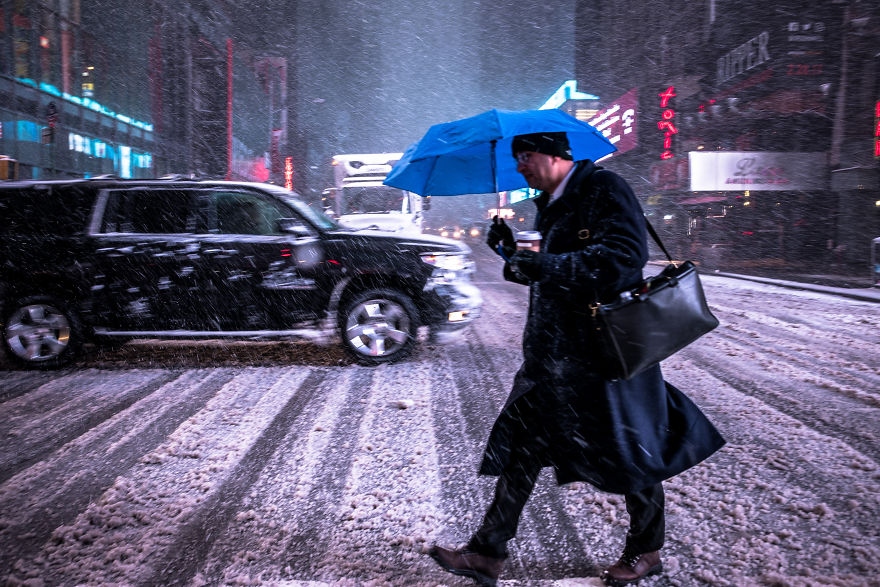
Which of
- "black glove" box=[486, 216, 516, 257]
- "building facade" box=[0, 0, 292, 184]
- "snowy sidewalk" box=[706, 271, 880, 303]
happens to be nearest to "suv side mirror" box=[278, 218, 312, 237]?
"black glove" box=[486, 216, 516, 257]

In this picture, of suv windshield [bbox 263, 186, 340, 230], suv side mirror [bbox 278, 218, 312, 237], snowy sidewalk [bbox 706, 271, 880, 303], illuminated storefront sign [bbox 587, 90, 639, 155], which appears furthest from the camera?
illuminated storefront sign [bbox 587, 90, 639, 155]

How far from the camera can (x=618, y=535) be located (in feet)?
9.58

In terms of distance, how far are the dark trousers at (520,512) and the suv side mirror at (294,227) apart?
4668 millimetres

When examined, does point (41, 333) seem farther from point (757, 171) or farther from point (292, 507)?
point (757, 171)

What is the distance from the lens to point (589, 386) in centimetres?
223

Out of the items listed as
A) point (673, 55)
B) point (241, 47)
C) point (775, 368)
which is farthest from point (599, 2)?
point (775, 368)

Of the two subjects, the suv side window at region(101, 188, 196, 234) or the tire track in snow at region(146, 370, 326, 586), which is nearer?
the tire track in snow at region(146, 370, 326, 586)

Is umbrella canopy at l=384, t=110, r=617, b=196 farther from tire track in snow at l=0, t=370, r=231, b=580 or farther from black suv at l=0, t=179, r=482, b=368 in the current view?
black suv at l=0, t=179, r=482, b=368

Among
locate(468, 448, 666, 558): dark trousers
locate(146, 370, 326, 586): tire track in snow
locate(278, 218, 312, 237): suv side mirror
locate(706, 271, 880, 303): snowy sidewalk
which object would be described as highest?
locate(278, 218, 312, 237): suv side mirror

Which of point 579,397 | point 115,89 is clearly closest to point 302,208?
point 579,397

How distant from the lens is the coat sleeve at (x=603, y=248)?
2.09 metres

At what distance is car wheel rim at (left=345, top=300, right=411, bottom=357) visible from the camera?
6.49 m

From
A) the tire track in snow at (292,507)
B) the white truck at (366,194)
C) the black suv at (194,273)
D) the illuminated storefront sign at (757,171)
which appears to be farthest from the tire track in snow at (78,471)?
the illuminated storefront sign at (757,171)

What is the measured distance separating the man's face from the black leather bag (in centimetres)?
55
